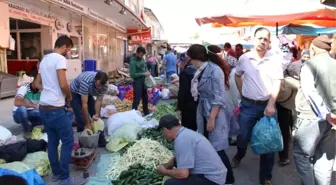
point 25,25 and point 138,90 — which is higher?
point 25,25

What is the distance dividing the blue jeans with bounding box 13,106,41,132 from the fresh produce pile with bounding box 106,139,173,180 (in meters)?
2.31

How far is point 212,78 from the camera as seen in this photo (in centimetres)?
395

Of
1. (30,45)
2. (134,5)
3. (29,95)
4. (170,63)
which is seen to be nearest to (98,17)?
(30,45)

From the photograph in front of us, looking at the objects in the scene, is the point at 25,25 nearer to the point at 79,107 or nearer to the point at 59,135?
the point at 79,107

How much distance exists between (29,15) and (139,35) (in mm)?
16426

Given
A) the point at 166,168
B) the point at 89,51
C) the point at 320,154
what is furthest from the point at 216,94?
the point at 89,51

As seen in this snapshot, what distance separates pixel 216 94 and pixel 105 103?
5516 mm

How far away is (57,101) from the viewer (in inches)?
156

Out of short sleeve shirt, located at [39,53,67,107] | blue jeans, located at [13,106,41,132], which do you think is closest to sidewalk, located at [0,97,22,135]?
blue jeans, located at [13,106,41,132]

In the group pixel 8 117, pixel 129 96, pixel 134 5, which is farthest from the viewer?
pixel 134 5

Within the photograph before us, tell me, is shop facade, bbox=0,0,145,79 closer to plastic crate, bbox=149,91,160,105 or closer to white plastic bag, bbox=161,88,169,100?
plastic crate, bbox=149,91,160,105

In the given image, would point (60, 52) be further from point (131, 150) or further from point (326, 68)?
point (326, 68)

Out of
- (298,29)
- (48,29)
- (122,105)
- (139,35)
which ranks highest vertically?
(139,35)

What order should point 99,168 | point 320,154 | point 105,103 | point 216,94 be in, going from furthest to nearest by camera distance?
point 105,103, point 99,168, point 216,94, point 320,154
